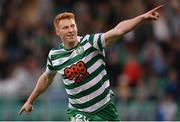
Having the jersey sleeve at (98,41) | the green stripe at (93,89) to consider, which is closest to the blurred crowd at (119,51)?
the green stripe at (93,89)

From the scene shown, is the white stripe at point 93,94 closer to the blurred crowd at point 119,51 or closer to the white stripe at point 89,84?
the white stripe at point 89,84

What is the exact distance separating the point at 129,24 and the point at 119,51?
7957mm

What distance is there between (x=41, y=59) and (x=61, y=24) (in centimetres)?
753

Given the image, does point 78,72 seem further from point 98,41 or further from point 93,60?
point 98,41

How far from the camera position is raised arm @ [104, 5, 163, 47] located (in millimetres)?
9086

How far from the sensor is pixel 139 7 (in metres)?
18.0

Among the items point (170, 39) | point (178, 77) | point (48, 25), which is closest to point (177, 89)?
point (178, 77)

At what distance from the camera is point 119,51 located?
1727cm

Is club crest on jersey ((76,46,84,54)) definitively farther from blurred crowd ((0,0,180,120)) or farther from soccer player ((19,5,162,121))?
blurred crowd ((0,0,180,120))

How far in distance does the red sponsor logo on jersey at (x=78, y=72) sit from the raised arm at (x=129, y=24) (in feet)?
1.68

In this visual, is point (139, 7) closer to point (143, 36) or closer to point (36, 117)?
point (143, 36)

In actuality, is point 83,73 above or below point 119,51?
above

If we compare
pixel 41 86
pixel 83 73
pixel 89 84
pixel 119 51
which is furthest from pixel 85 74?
pixel 119 51

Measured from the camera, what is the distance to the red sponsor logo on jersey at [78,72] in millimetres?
10156
